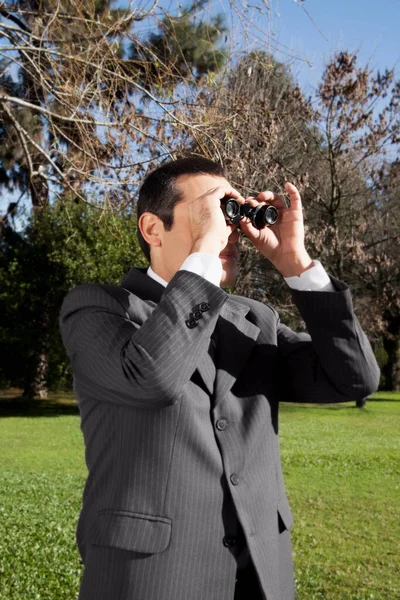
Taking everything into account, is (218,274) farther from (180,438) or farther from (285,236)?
(180,438)

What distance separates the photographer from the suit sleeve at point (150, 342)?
1.66 meters

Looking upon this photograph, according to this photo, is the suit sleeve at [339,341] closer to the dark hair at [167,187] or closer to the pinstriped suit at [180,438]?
the pinstriped suit at [180,438]

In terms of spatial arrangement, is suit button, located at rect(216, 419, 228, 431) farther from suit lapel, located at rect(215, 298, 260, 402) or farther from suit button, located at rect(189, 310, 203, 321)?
suit button, located at rect(189, 310, 203, 321)

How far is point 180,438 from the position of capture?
1718mm

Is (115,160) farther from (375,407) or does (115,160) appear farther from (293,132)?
(375,407)

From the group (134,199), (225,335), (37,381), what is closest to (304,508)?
(134,199)

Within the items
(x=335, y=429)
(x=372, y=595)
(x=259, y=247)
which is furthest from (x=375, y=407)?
(x=259, y=247)

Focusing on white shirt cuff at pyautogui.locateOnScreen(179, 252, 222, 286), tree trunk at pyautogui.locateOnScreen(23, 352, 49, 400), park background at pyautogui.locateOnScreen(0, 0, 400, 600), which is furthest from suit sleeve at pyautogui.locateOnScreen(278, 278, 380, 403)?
tree trunk at pyautogui.locateOnScreen(23, 352, 49, 400)

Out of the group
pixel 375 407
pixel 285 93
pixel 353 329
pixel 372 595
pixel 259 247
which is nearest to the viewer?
pixel 353 329

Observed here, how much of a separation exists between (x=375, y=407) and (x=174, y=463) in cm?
2341

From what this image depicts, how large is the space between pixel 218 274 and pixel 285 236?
0.32m

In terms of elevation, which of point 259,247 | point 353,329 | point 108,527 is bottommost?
point 108,527

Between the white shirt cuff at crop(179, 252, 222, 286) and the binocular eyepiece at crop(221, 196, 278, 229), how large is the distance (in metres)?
0.16

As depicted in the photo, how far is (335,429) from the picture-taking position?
18422 mm
